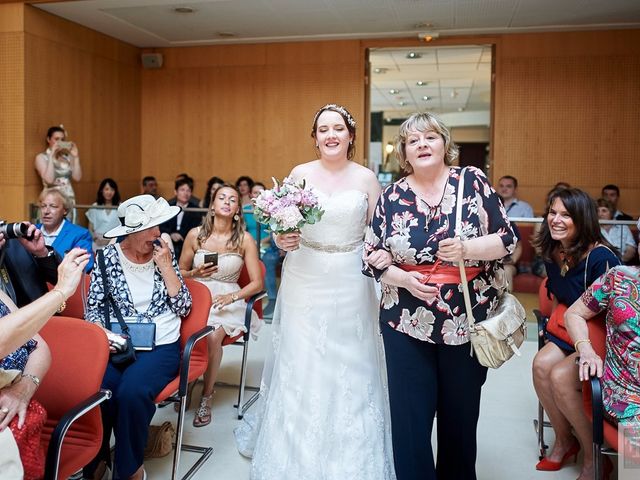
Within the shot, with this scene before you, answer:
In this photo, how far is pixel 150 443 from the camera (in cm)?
337

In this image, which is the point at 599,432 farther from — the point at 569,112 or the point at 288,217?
the point at 569,112

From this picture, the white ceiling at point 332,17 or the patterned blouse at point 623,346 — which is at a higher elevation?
the white ceiling at point 332,17

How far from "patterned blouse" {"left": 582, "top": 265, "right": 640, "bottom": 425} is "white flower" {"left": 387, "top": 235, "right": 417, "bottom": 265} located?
96 centimetres

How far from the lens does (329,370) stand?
3.08 metres

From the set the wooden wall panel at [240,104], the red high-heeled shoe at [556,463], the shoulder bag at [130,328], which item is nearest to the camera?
the shoulder bag at [130,328]

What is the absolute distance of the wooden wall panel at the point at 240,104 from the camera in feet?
31.8

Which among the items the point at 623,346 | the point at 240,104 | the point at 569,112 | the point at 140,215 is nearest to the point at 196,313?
the point at 140,215

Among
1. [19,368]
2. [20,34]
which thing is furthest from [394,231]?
[20,34]

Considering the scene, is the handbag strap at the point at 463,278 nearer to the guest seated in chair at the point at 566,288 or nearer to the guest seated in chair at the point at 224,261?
the guest seated in chair at the point at 566,288

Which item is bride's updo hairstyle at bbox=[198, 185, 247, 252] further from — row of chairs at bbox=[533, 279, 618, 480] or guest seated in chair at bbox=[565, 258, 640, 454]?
guest seated in chair at bbox=[565, 258, 640, 454]

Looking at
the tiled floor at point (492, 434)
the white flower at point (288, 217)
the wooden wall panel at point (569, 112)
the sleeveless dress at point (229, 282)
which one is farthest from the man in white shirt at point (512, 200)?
the white flower at point (288, 217)

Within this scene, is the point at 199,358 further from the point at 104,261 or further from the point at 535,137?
the point at 535,137

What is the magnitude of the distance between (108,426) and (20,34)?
6445 mm

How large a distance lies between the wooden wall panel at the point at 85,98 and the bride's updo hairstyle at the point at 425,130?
6642mm
